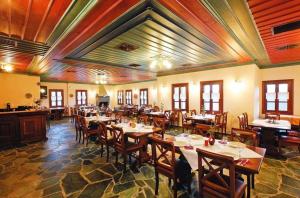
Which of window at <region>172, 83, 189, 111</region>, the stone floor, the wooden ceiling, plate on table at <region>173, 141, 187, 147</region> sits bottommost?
the stone floor

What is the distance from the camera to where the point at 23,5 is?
2.23m

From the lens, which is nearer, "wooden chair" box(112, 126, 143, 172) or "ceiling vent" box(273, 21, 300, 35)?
"ceiling vent" box(273, 21, 300, 35)

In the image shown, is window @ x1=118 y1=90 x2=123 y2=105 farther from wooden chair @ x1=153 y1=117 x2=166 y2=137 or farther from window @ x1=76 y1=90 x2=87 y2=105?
wooden chair @ x1=153 y1=117 x2=166 y2=137

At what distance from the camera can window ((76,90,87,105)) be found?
1373 cm

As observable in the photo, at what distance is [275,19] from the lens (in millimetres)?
2779

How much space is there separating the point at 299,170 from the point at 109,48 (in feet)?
17.9

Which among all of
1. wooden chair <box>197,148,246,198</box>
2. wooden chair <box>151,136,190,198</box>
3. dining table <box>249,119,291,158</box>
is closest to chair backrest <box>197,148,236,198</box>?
wooden chair <box>197,148,246,198</box>

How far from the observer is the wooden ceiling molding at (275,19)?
2324 millimetres

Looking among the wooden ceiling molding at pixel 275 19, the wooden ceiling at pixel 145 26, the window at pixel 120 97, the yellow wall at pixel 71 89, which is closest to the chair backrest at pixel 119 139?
the wooden ceiling at pixel 145 26

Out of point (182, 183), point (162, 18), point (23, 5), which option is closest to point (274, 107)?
point (182, 183)

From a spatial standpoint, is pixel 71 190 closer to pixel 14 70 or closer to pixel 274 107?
pixel 14 70

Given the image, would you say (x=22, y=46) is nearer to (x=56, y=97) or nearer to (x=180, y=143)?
(x=180, y=143)

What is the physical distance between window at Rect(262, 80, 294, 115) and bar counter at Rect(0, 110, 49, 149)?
9.48 meters

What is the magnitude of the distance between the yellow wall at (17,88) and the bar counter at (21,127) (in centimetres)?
295
